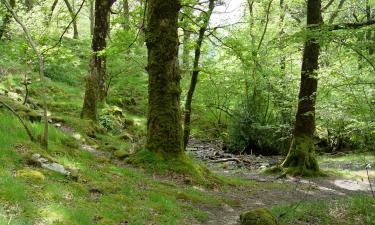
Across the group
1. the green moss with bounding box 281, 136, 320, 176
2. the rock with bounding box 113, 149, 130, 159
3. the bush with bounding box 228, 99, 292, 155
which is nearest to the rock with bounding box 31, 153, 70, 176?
the rock with bounding box 113, 149, 130, 159

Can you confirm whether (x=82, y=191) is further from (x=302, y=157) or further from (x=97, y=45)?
(x=97, y=45)

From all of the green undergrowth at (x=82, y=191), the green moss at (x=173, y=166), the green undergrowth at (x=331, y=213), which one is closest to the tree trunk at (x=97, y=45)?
the green undergrowth at (x=82, y=191)

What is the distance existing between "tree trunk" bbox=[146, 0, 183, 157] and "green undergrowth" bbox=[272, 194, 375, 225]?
12.1 feet

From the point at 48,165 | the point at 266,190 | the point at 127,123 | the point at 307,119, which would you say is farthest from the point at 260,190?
the point at 127,123

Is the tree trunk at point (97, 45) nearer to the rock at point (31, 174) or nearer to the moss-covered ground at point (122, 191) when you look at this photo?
the moss-covered ground at point (122, 191)

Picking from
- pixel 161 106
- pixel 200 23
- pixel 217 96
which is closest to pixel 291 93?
pixel 217 96

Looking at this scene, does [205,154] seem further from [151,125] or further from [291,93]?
[151,125]

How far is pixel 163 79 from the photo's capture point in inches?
450

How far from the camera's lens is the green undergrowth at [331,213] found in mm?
8438

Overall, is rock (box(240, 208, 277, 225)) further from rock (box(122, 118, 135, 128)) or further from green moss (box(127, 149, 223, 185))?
rock (box(122, 118, 135, 128))

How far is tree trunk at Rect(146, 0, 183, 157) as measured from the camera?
11.3m

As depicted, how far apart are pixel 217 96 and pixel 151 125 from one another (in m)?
12.3

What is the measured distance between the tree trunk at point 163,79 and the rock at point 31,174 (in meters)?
4.49

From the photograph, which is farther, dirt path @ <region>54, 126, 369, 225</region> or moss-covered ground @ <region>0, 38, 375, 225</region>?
dirt path @ <region>54, 126, 369, 225</region>
